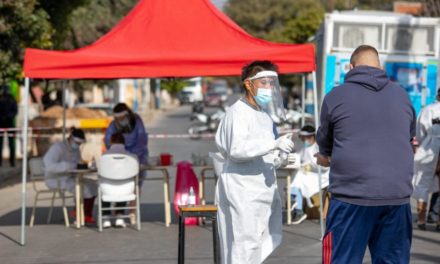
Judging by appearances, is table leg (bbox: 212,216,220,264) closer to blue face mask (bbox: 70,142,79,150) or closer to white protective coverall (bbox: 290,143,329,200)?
white protective coverall (bbox: 290,143,329,200)

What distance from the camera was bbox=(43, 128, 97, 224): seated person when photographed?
12453mm

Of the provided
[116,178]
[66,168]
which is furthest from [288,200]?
[66,168]

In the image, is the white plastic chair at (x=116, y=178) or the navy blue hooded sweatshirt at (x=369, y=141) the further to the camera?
the white plastic chair at (x=116, y=178)

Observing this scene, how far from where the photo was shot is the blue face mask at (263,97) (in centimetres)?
675

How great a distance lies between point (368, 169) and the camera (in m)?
5.56

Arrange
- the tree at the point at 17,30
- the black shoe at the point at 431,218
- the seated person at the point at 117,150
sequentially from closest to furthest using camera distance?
the seated person at the point at 117,150, the black shoe at the point at 431,218, the tree at the point at 17,30

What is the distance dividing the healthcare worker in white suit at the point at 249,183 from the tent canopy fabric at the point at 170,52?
13.9 feet

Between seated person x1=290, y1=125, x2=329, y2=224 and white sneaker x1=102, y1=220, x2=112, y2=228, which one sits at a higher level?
seated person x1=290, y1=125, x2=329, y2=224

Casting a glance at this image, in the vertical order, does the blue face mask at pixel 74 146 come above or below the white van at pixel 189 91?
above

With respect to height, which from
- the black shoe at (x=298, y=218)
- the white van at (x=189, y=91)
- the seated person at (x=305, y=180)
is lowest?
the white van at (x=189, y=91)

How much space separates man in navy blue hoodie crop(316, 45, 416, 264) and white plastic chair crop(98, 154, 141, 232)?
6338 mm

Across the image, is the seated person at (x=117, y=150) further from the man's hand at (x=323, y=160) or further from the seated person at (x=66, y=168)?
the man's hand at (x=323, y=160)

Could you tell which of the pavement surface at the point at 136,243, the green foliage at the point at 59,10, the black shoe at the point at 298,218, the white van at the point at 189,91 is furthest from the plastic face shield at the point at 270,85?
the white van at the point at 189,91

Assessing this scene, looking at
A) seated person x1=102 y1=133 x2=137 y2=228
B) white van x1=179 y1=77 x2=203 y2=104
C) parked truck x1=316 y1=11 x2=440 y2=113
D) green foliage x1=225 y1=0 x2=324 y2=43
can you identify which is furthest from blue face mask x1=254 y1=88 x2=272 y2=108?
green foliage x1=225 y1=0 x2=324 y2=43
